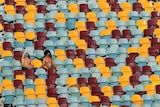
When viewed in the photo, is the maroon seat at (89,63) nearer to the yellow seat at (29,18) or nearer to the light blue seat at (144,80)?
the light blue seat at (144,80)

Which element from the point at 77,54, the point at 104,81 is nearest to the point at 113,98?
the point at 104,81

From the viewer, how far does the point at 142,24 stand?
10234 millimetres

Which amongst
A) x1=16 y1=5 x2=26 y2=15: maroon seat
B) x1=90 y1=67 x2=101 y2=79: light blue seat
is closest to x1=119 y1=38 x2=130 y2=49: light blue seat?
x1=90 y1=67 x2=101 y2=79: light blue seat

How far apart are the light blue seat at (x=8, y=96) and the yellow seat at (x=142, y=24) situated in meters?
2.67

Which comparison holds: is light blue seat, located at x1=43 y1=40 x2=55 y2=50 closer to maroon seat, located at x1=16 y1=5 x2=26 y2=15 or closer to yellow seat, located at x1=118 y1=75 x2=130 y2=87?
maroon seat, located at x1=16 y1=5 x2=26 y2=15

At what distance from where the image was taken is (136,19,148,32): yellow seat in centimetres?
1020

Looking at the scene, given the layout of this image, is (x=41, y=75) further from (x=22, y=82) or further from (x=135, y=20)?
(x=135, y=20)

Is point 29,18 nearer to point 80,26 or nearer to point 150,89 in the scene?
point 80,26

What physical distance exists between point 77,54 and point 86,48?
217 mm

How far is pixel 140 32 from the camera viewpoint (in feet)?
33.1

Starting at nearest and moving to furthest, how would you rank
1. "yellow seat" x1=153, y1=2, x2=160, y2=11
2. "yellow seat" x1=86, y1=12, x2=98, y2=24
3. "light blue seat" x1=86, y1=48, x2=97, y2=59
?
"light blue seat" x1=86, y1=48, x2=97, y2=59
"yellow seat" x1=86, y1=12, x2=98, y2=24
"yellow seat" x1=153, y1=2, x2=160, y2=11

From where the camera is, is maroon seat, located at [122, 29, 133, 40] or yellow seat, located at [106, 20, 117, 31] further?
yellow seat, located at [106, 20, 117, 31]

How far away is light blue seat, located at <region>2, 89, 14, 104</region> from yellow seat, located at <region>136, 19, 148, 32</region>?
2.67 metres

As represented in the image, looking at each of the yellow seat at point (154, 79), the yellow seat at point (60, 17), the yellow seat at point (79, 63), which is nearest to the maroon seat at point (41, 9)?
the yellow seat at point (60, 17)
